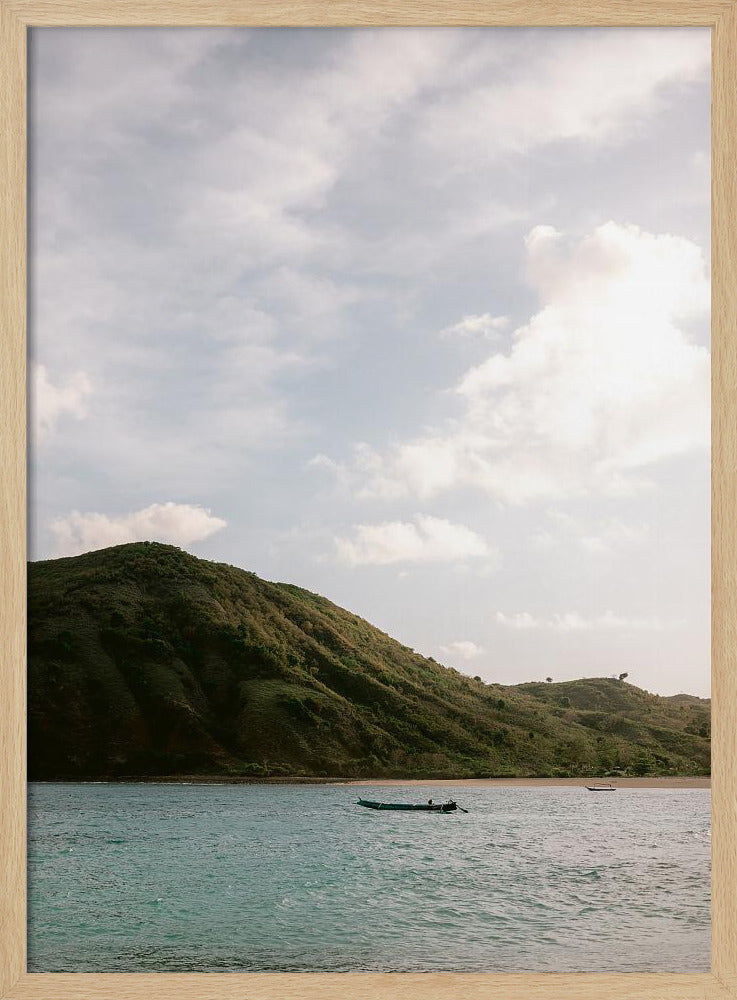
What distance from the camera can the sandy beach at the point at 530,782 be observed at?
45.3 feet

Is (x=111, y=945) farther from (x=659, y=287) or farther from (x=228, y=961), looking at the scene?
(x=659, y=287)

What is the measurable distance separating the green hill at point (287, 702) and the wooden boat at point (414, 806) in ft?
2.98

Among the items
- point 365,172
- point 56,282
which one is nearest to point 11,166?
point 56,282

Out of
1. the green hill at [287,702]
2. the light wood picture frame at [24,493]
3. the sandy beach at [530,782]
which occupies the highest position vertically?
the light wood picture frame at [24,493]

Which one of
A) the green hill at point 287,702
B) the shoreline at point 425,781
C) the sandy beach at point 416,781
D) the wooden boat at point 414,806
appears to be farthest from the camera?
the sandy beach at point 416,781

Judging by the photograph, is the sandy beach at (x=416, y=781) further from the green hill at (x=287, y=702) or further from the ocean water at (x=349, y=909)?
the ocean water at (x=349, y=909)

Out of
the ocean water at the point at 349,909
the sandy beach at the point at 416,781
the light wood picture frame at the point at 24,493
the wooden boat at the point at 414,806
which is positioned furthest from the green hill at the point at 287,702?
the light wood picture frame at the point at 24,493

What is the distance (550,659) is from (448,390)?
5.63ft

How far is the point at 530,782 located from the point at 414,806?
4.12m

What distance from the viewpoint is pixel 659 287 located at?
2988 mm

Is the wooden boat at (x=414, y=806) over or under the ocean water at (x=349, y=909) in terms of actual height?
under

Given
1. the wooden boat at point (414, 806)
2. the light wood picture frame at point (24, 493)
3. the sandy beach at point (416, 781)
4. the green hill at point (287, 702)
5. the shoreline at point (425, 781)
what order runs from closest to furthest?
the light wood picture frame at point (24, 493) → the wooden boat at point (414, 806) → the green hill at point (287, 702) → the shoreline at point (425, 781) → the sandy beach at point (416, 781)

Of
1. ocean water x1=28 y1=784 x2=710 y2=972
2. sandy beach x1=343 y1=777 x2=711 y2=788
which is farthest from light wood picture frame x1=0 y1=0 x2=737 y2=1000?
sandy beach x1=343 y1=777 x2=711 y2=788

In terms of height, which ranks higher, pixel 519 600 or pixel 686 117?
pixel 686 117
